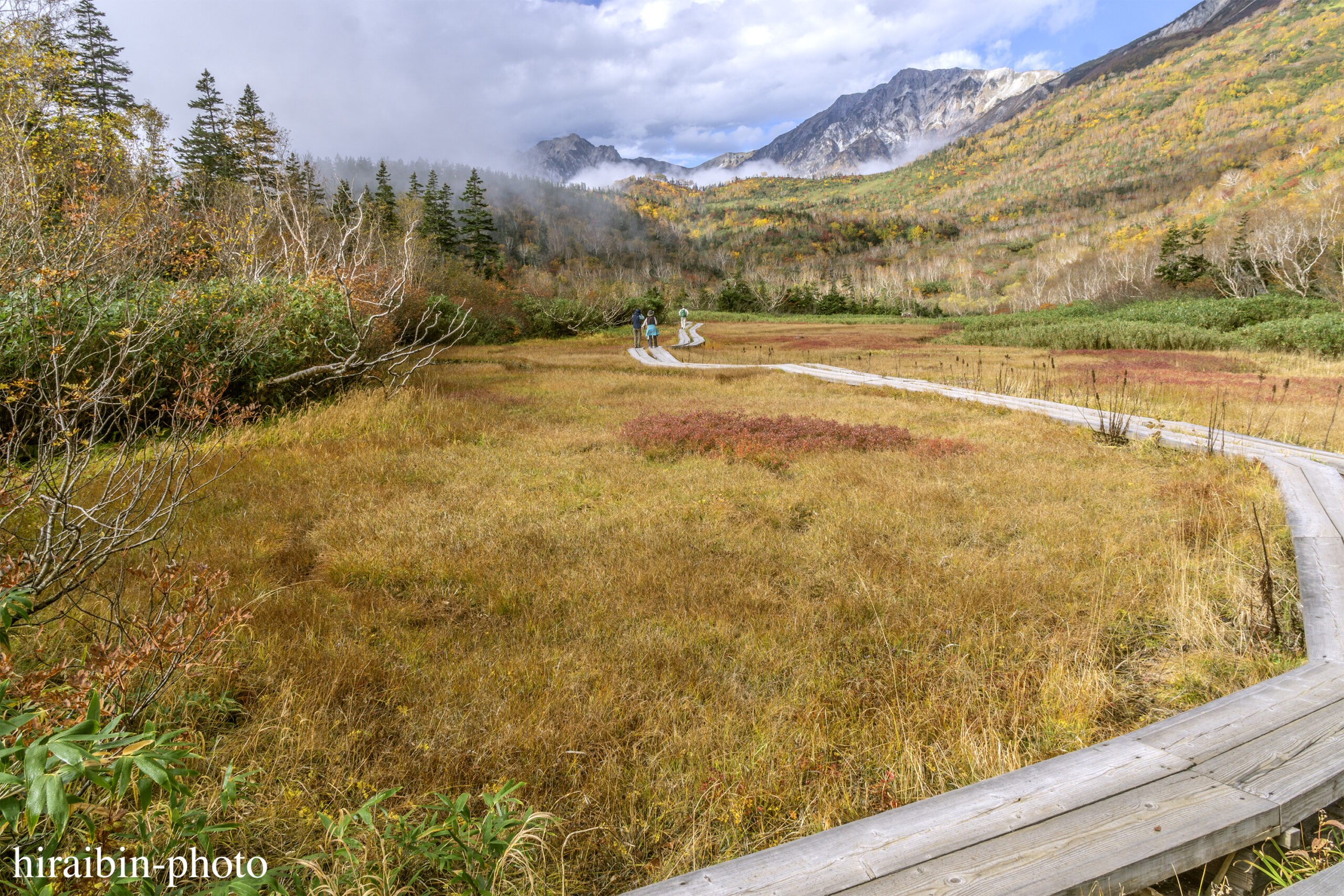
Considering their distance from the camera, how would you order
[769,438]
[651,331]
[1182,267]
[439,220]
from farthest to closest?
[439,220] → [1182,267] → [651,331] → [769,438]

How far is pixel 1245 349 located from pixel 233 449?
99.5 feet

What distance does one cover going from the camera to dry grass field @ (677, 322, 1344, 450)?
34.2 ft

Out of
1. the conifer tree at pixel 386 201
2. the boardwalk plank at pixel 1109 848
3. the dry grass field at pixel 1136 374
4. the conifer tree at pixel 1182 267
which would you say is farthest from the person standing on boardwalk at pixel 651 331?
the conifer tree at pixel 1182 267

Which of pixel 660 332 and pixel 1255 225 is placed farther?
pixel 1255 225

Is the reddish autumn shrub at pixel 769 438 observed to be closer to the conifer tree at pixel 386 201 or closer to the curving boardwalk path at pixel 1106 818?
the curving boardwalk path at pixel 1106 818

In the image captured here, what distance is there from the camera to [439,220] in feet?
166

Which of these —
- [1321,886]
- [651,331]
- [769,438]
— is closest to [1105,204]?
[651,331]

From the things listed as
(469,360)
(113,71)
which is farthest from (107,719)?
(113,71)

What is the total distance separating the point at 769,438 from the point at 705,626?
5484 millimetres

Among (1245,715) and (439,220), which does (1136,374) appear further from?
(439,220)

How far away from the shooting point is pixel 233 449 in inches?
296

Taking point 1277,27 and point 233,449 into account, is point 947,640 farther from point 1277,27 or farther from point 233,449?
point 1277,27

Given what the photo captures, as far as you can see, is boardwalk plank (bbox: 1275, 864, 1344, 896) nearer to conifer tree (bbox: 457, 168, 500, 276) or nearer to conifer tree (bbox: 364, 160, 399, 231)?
conifer tree (bbox: 364, 160, 399, 231)

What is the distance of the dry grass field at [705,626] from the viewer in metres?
2.58
